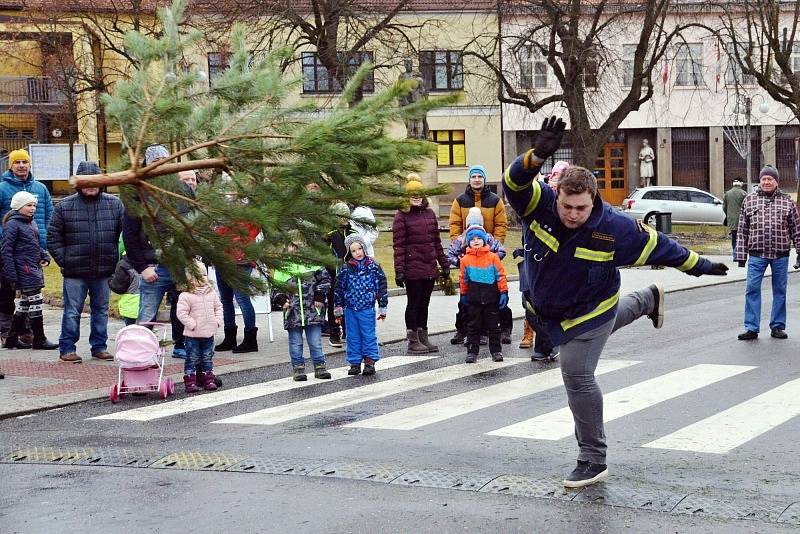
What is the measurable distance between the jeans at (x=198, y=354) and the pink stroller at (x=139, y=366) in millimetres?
241

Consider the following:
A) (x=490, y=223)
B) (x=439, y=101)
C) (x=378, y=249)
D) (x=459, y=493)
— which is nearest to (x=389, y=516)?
(x=459, y=493)

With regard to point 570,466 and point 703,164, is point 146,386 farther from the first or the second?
point 703,164

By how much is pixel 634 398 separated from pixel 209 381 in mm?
3820

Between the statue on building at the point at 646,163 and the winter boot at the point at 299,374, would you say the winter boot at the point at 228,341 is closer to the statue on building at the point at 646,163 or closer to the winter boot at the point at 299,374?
the winter boot at the point at 299,374

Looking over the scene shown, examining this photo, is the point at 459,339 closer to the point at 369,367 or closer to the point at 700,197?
the point at 369,367

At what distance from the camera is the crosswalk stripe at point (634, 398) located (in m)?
8.30

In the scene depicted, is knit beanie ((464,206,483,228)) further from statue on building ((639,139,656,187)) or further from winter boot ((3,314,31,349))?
statue on building ((639,139,656,187))

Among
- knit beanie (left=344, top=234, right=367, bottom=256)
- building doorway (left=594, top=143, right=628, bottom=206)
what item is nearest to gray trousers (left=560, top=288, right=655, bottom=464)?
knit beanie (left=344, top=234, right=367, bottom=256)

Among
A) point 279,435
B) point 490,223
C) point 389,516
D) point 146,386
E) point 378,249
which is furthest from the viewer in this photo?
point 378,249

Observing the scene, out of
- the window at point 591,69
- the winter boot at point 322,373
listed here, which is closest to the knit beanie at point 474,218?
the winter boot at point 322,373

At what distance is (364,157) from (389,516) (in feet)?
6.29

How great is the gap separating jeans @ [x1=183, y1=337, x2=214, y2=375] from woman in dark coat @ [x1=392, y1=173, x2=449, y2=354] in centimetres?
279

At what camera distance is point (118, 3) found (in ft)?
133

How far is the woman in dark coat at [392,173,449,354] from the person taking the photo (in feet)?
43.4
